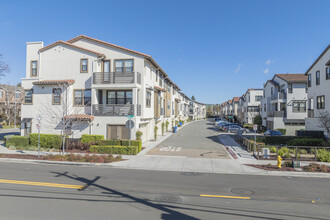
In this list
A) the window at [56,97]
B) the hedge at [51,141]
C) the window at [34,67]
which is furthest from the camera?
the window at [34,67]

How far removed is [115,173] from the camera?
12016 mm

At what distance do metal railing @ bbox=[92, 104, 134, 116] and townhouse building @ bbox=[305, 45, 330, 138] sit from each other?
19424mm

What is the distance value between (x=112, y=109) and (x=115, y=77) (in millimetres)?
3172

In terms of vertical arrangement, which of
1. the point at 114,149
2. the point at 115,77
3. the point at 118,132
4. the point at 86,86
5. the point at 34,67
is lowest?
the point at 114,149

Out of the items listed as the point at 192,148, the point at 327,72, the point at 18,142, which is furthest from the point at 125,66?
the point at 327,72

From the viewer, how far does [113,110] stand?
20594mm

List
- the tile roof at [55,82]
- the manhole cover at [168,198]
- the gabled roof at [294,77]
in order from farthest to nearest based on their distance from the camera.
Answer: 1. the gabled roof at [294,77]
2. the tile roof at [55,82]
3. the manhole cover at [168,198]

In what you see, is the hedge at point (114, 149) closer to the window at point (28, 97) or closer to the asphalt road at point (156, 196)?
the asphalt road at point (156, 196)

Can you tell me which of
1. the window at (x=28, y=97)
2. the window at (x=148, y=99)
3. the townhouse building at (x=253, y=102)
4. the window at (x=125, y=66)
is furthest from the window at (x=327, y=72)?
the window at (x=28, y=97)

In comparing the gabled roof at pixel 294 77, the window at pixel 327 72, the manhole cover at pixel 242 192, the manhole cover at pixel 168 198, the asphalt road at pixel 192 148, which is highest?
the gabled roof at pixel 294 77

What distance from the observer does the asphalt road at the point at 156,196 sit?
678 cm

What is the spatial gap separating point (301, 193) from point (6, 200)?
1177cm

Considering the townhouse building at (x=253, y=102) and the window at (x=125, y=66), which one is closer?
the window at (x=125, y=66)

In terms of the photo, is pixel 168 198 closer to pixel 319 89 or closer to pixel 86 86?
pixel 86 86
